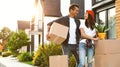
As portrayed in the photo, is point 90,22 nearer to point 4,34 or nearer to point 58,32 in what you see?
point 58,32

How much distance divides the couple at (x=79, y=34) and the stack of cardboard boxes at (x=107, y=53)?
18cm

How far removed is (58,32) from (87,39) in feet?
2.18

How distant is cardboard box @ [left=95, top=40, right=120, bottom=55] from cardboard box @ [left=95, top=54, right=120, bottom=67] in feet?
0.29

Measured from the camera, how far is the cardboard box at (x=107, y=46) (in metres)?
7.06

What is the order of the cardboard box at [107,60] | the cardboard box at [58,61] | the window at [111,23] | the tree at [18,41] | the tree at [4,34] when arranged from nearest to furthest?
the cardboard box at [58,61] → the cardboard box at [107,60] → the window at [111,23] → the tree at [18,41] → the tree at [4,34]

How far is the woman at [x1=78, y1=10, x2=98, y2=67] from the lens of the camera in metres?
7.14

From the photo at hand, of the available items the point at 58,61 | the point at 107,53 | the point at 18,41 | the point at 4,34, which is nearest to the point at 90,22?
the point at 107,53

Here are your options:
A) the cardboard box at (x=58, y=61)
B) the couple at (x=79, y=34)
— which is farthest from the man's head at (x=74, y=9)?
the cardboard box at (x=58, y=61)

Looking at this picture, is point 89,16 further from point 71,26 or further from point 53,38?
point 53,38

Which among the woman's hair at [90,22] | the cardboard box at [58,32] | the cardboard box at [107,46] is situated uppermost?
the woman's hair at [90,22]

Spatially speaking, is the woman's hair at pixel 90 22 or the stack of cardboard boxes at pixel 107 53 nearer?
the stack of cardboard boxes at pixel 107 53

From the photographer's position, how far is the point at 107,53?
23.3 ft

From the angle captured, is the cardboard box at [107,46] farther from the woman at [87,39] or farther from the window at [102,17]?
the window at [102,17]

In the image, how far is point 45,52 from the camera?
17.0 meters
